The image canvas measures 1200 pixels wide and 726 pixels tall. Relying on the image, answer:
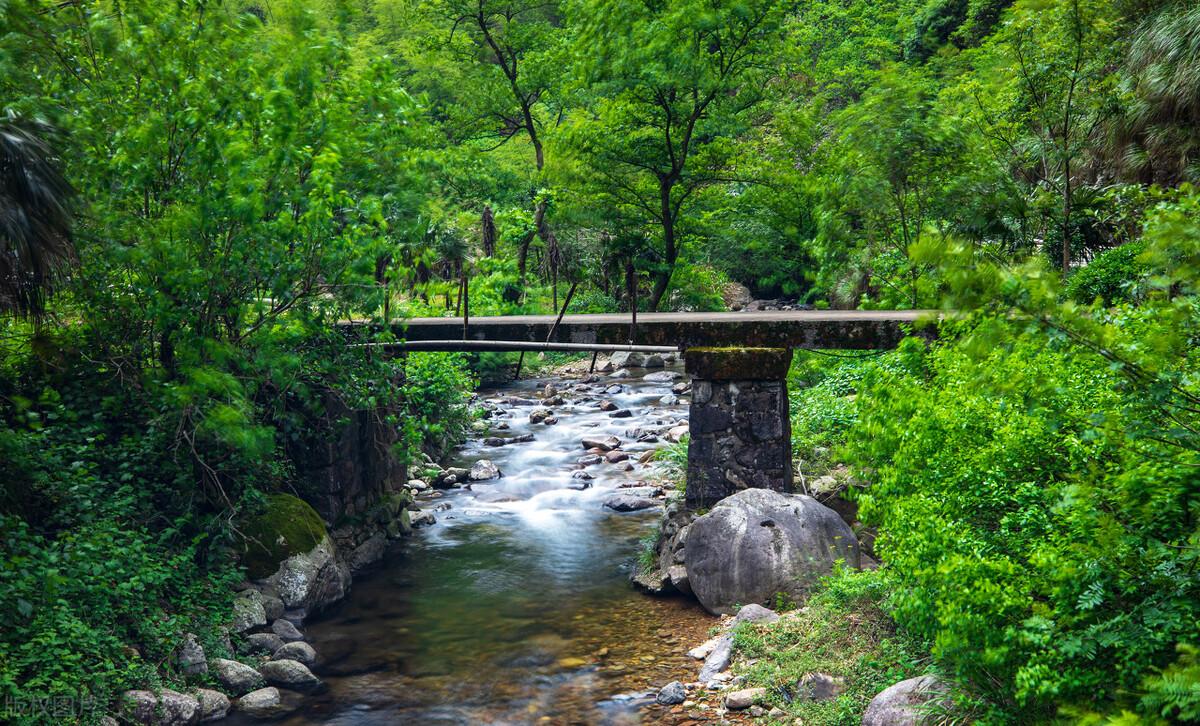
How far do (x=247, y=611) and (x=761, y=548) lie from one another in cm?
582

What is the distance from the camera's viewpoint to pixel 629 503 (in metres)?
15.2

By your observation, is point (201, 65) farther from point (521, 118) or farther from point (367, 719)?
point (521, 118)

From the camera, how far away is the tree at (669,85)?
18.0 metres

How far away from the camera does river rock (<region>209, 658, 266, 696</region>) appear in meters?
8.55

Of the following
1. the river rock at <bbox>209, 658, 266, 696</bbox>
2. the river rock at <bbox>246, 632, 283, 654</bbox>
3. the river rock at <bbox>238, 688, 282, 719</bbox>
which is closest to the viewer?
the river rock at <bbox>238, 688, 282, 719</bbox>

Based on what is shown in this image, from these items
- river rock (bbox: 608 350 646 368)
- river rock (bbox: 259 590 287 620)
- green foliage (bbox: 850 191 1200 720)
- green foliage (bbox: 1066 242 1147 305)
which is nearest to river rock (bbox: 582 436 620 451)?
river rock (bbox: 608 350 646 368)

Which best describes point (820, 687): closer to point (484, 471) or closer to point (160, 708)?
point (160, 708)

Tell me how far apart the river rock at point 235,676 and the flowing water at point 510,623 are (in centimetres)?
64

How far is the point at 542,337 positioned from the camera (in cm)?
1210

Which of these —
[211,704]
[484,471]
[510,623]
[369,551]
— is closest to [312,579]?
[369,551]

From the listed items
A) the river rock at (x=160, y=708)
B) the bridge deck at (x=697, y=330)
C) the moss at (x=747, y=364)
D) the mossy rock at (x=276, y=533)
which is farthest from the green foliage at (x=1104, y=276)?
the river rock at (x=160, y=708)

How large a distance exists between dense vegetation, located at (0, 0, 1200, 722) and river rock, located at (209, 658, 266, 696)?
246 mm

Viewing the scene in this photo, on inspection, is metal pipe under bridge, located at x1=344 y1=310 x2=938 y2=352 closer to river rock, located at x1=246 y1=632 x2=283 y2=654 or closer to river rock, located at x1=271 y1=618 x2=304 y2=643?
river rock, located at x1=271 y1=618 x2=304 y2=643

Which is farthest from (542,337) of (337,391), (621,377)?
(621,377)
